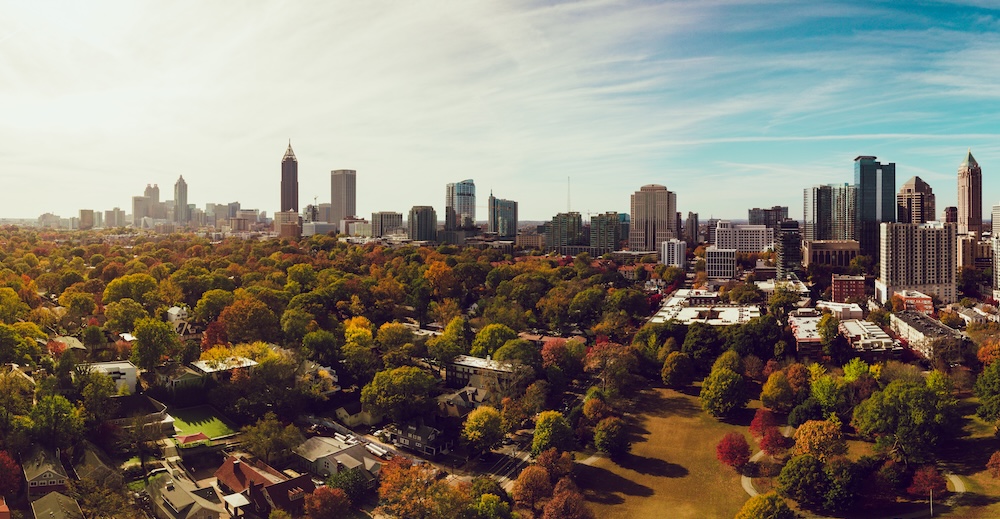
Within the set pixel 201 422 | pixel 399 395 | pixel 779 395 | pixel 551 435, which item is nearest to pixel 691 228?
pixel 779 395

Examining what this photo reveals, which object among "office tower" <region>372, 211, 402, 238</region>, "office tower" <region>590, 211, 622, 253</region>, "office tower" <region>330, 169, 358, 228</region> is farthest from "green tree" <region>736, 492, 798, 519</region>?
"office tower" <region>330, 169, 358, 228</region>

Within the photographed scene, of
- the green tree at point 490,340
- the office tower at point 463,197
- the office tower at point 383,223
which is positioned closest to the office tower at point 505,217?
the office tower at point 463,197

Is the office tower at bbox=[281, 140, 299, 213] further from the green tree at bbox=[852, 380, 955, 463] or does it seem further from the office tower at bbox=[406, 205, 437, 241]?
the green tree at bbox=[852, 380, 955, 463]

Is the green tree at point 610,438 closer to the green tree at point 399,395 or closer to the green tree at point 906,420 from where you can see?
the green tree at point 399,395

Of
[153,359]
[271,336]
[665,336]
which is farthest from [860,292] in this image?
[153,359]

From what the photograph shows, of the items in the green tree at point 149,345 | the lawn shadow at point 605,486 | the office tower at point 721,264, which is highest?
the office tower at point 721,264

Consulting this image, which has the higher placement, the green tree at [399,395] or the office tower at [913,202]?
the office tower at [913,202]
